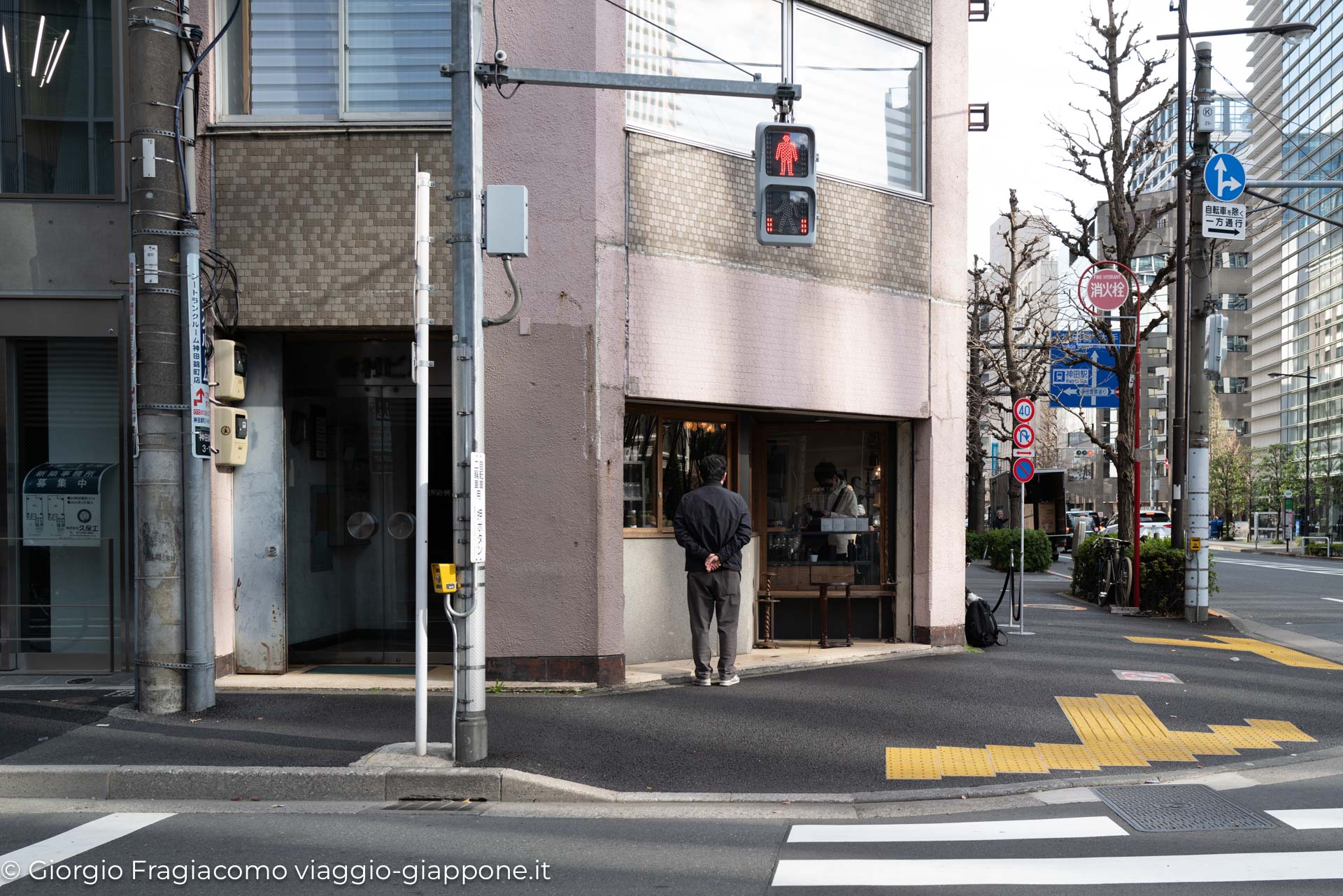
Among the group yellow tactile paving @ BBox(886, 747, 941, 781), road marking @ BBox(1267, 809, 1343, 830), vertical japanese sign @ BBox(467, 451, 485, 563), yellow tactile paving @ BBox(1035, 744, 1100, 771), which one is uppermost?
vertical japanese sign @ BBox(467, 451, 485, 563)

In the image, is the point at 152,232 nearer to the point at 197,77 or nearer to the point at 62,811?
the point at 197,77

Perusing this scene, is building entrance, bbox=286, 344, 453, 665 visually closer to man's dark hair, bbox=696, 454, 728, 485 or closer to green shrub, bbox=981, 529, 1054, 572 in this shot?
man's dark hair, bbox=696, 454, 728, 485

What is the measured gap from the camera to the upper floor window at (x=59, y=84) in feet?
35.9

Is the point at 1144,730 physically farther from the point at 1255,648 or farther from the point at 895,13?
the point at 895,13

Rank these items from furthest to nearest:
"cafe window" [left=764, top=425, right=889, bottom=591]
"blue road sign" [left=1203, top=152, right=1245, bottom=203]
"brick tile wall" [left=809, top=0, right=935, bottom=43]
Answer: "blue road sign" [left=1203, top=152, right=1245, bottom=203], "cafe window" [left=764, top=425, right=889, bottom=591], "brick tile wall" [left=809, top=0, right=935, bottom=43]

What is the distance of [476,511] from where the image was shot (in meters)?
7.29

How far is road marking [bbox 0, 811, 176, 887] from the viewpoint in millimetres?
5410

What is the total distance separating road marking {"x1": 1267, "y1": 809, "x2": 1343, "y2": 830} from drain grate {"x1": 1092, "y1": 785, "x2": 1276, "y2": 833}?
111 millimetres

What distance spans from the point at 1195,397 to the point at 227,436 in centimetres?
1411

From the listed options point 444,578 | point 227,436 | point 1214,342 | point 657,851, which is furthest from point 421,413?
point 1214,342

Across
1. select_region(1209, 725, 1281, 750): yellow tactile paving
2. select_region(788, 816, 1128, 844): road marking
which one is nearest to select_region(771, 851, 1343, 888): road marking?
select_region(788, 816, 1128, 844): road marking

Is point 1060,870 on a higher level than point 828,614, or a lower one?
lower

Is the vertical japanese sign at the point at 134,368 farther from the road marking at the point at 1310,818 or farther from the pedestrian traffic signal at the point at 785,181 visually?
the road marking at the point at 1310,818

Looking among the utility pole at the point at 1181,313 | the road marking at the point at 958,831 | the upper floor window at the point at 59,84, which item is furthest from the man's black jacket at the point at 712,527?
the utility pole at the point at 1181,313
